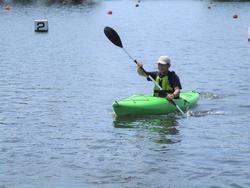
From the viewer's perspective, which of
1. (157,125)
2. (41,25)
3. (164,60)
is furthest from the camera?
(41,25)

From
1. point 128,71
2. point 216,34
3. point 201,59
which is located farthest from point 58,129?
point 216,34

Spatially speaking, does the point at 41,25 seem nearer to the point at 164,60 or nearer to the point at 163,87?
the point at 163,87

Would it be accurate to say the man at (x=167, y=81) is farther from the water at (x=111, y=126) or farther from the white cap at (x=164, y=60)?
the water at (x=111, y=126)

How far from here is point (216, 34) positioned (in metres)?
46.8

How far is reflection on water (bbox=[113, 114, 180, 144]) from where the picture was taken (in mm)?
13923

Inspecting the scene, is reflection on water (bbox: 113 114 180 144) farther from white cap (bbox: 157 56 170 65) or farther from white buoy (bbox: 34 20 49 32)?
white buoy (bbox: 34 20 49 32)

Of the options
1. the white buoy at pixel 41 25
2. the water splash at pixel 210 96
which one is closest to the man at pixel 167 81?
the water splash at pixel 210 96

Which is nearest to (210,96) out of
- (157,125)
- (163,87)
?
(163,87)

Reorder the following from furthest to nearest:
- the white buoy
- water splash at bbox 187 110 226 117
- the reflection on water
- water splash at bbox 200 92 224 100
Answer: the white buoy
water splash at bbox 200 92 224 100
water splash at bbox 187 110 226 117
the reflection on water

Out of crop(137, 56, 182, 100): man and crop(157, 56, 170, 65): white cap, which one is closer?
crop(157, 56, 170, 65): white cap

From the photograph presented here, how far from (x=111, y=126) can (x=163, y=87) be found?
1819 mm

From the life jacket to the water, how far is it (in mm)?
634

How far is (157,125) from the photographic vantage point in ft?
50.2

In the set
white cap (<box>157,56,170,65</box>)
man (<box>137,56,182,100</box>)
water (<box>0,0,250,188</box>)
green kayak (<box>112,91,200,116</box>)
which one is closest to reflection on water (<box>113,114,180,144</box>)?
water (<box>0,0,250,188</box>)
